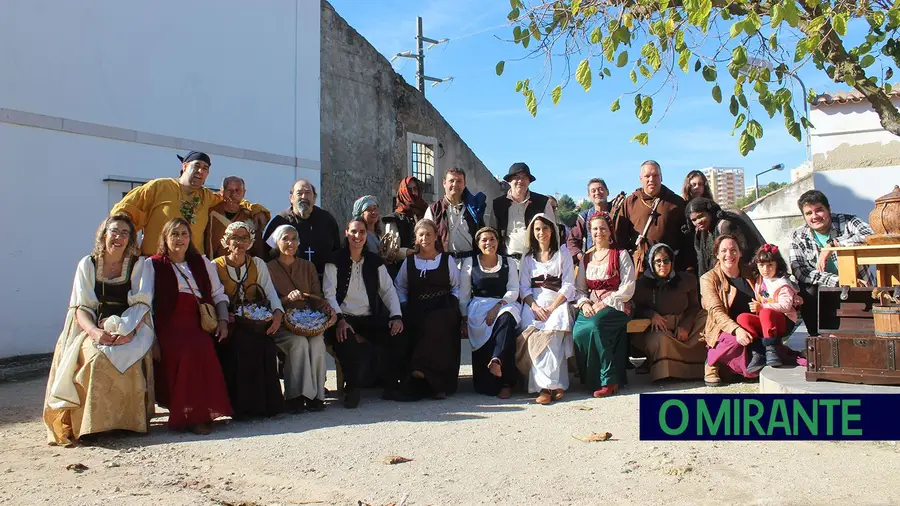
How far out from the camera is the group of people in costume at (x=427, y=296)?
16.6ft

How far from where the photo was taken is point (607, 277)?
6.50 metres

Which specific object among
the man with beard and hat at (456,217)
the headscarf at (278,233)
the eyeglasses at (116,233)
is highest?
the man with beard and hat at (456,217)

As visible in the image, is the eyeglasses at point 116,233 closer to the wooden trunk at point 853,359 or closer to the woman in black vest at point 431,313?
the woman in black vest at point 431,313

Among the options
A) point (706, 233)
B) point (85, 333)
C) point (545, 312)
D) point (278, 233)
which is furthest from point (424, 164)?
point (85, 333)

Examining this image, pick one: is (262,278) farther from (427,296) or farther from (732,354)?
(732,354)

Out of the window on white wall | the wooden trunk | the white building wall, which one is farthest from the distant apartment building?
the wooden trunk

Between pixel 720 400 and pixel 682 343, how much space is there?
10.5 ft

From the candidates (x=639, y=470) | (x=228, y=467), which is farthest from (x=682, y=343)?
(x=228, y=467)

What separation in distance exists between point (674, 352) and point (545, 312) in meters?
1.22

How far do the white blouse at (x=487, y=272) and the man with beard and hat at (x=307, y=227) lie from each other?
1260 millimetres

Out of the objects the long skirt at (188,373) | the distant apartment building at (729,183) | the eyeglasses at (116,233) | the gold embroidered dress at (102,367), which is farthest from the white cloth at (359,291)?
the distant apartment building at (729,183)

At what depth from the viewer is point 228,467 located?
418 cm

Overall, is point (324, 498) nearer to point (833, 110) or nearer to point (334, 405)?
point (334, 405)

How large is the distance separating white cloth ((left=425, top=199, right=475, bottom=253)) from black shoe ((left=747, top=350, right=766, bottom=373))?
2712 millimetres
